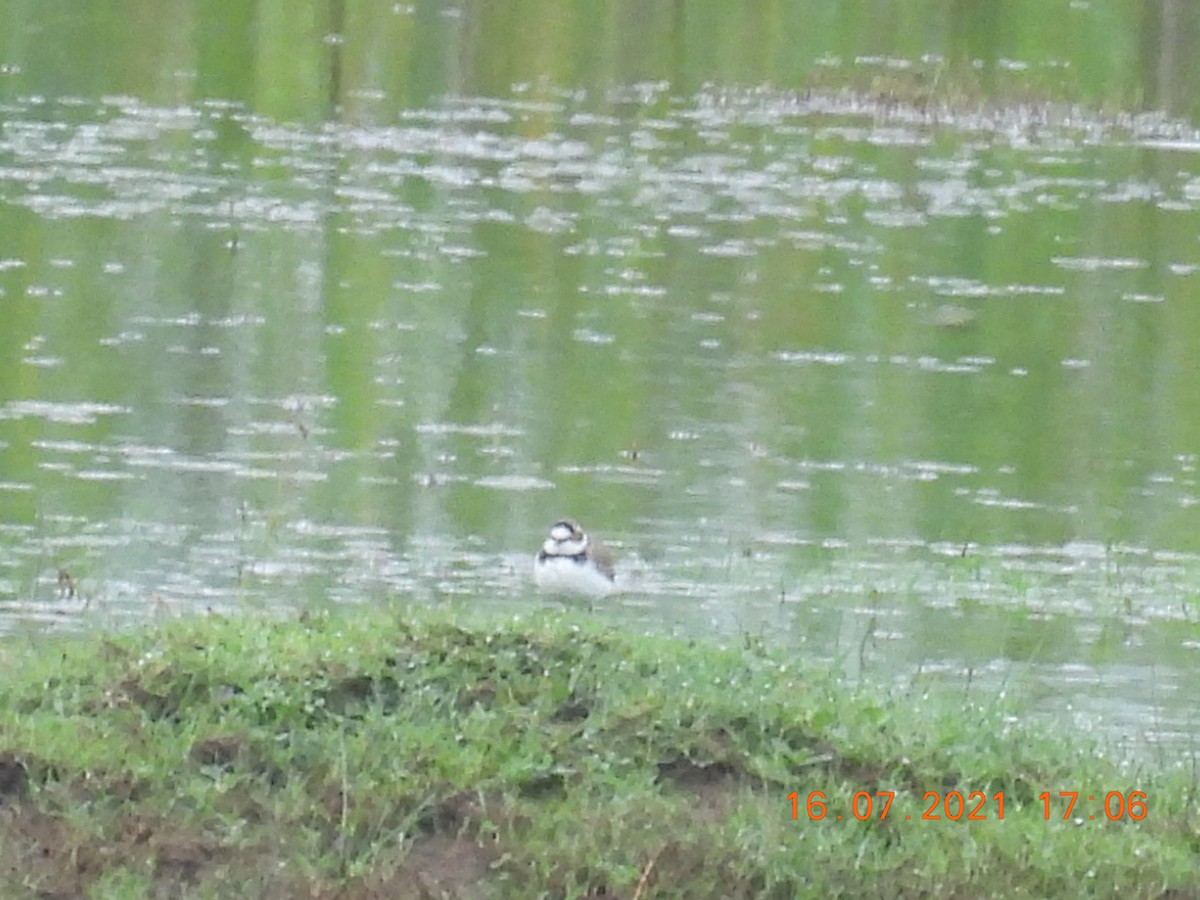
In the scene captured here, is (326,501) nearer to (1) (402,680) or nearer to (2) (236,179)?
(1) (402,680)

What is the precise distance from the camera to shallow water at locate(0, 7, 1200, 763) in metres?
10.1

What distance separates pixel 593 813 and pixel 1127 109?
881 inches

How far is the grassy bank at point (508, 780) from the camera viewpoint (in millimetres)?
6215

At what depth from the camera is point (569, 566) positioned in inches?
344

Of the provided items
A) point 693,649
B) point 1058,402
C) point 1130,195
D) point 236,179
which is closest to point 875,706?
point 693,649
